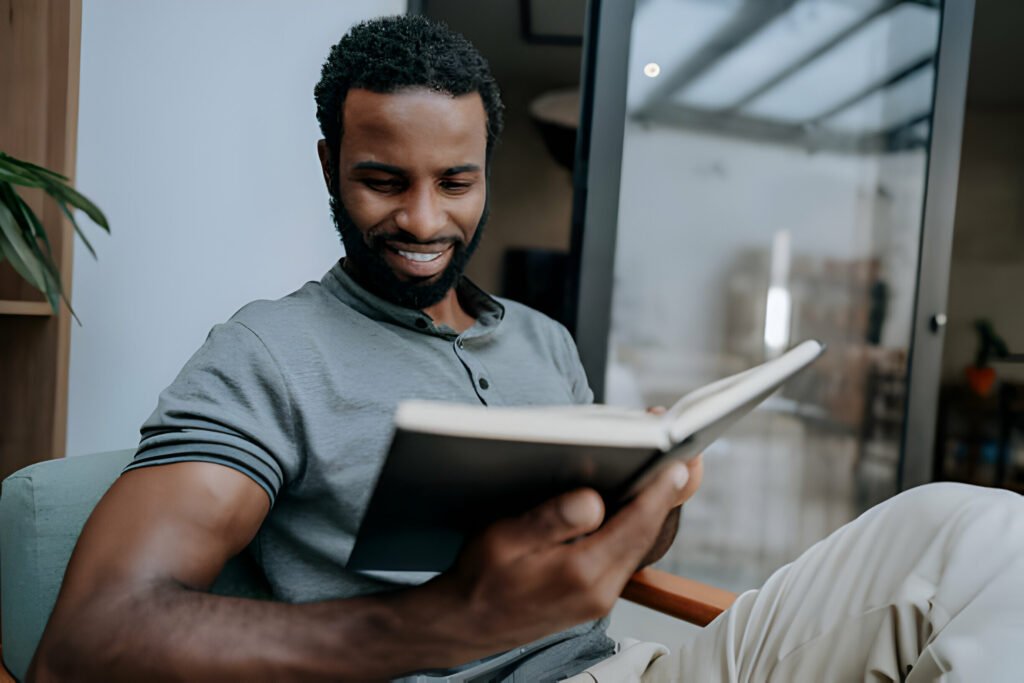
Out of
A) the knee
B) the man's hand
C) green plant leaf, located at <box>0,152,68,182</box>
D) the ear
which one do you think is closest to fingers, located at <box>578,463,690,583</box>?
the man's hand


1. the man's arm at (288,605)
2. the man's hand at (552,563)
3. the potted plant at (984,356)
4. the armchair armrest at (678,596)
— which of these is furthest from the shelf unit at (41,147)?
the potted plant at (984,356)

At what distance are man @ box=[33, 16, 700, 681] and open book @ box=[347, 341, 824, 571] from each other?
25mm

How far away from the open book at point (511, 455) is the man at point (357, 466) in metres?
0.02

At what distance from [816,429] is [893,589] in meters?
1.29

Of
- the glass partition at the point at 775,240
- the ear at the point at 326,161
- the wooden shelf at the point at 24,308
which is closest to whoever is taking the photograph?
the ear at the point at 326,161

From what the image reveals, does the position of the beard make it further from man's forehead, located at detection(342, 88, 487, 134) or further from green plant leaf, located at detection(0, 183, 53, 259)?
green plant leaf, located at detection(0, 183, 53, 259)

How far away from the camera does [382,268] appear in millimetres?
960

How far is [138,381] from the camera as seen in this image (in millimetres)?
1508

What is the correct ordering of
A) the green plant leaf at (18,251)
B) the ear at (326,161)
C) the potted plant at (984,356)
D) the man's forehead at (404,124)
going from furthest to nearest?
the potted plant at (984,356), the green plant leaf at (18,251), the ear at (326,161), the man's forehead at (404,124)

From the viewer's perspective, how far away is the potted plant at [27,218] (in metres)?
1.11

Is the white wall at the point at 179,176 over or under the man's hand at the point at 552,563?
over

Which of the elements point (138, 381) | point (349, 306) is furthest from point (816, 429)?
point (138, 381)

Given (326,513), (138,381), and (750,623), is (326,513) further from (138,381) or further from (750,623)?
(138,381)

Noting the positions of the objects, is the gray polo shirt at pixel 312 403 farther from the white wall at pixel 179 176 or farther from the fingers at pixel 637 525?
A: the white wall at pixel 179 176
